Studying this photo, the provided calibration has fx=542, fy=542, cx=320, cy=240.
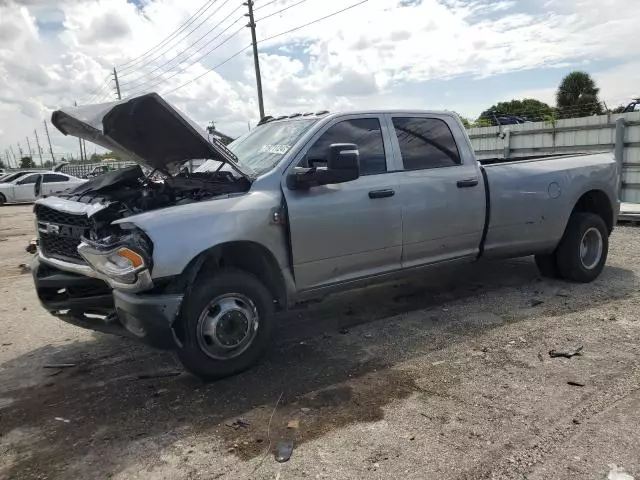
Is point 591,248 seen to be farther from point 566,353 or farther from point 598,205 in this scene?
point 566,353

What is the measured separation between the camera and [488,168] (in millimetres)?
5535

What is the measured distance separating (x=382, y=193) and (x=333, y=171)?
2.25 ft

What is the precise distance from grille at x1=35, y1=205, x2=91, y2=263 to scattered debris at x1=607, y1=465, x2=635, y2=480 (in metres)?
3.66

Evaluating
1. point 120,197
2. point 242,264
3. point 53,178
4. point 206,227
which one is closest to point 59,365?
point 120,197

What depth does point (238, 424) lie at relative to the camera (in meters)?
3.38

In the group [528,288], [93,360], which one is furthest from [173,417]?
[528,288]

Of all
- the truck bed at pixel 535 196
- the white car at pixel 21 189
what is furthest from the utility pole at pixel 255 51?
the truck bed at pixel 535 196

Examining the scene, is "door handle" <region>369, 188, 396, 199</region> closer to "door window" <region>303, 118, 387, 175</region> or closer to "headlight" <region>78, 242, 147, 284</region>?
"door window" <region>303, 118, 387, 175</region>

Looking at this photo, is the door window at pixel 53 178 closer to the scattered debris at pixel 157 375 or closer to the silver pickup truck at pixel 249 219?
the silver pickup truck at pixel 249 219

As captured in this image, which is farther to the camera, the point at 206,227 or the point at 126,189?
the point at 126,189

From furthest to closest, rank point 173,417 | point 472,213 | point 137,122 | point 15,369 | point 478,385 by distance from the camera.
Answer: point 472,213, point 15,369, point 137,122, point 478,385, point 173,417

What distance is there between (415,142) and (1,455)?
400 centimetres

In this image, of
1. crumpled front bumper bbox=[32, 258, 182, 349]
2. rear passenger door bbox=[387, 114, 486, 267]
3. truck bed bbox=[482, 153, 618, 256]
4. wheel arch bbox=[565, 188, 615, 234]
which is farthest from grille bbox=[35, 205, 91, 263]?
wheel arch bbox=[565, 188, 615, 234]

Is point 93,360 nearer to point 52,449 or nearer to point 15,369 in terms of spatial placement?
point 15,369
